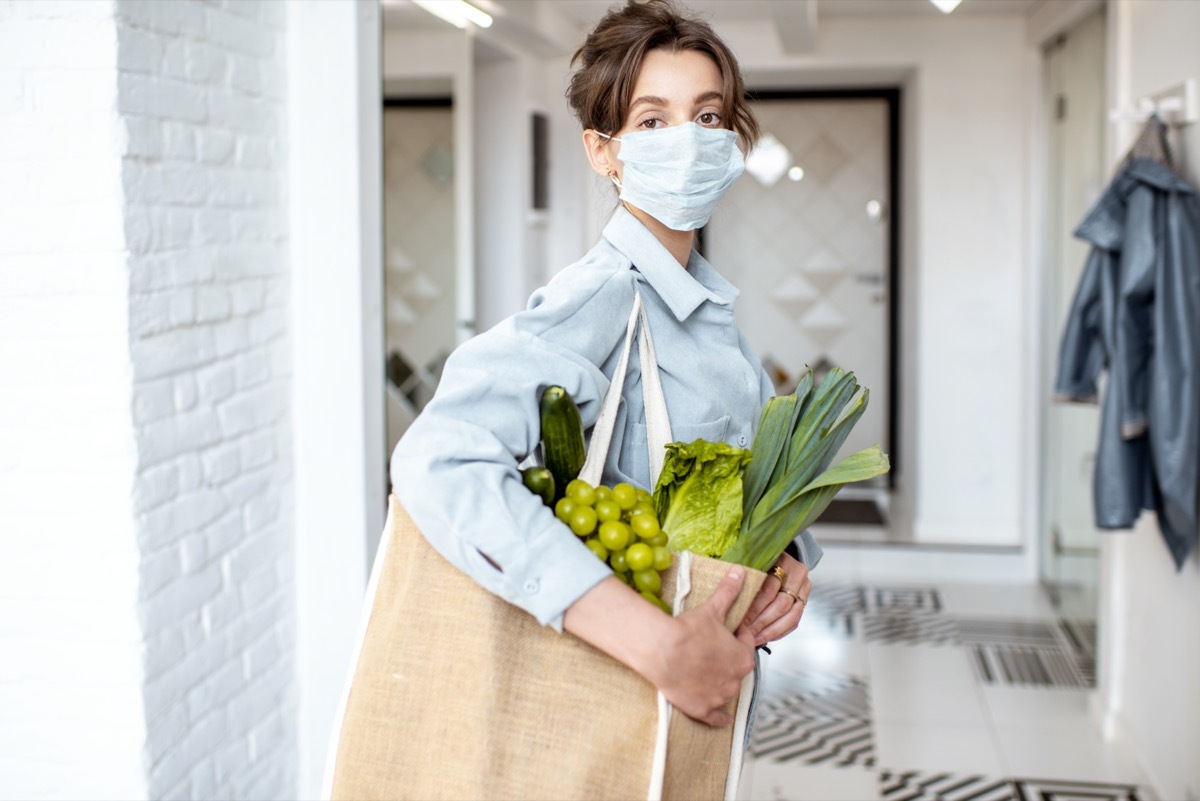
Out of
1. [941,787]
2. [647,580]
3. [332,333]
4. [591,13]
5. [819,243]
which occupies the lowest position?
[941,787]

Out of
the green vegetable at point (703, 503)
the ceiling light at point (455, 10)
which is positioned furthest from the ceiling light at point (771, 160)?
the green vegetable at point (703, 503)

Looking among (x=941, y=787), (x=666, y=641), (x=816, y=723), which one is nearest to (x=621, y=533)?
(x=666, y=641)

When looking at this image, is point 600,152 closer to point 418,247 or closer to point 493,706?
point 493,706

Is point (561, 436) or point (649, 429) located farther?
point (649, 429)

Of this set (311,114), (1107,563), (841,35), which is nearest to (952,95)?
(841,35)

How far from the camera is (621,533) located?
1036 mm

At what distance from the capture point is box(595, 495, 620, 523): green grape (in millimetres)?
1043

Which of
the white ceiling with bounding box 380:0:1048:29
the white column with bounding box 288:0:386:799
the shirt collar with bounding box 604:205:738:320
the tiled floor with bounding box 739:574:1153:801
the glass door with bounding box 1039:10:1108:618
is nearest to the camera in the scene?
the shirt collar with bounding box 604:205:738:320

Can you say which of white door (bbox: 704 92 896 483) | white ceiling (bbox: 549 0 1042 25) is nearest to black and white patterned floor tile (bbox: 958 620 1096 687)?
white door (bbox: 704 92 896 483)

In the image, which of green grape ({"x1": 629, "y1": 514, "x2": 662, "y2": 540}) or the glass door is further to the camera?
the glass door

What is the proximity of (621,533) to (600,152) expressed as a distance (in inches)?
19.8

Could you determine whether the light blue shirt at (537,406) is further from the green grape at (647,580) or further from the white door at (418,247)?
the white door at (418,247)

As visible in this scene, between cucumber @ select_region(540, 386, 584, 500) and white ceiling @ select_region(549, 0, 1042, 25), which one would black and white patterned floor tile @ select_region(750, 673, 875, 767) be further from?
white ceiling @ select_region(549, 0, 1042, 25)

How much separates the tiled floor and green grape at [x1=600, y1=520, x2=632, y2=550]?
227cm
